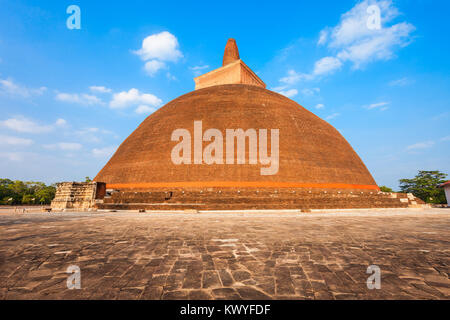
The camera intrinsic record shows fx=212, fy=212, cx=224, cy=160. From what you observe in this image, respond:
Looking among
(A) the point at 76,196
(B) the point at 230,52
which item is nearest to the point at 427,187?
(B) the point at 230,52

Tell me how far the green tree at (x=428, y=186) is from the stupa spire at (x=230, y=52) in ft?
120

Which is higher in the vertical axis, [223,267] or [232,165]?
[232,165]

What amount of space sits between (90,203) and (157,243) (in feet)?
43.7

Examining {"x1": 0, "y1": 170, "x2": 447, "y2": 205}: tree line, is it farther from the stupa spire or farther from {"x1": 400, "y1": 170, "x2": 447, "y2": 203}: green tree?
the stupa spire

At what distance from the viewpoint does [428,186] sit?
116ft

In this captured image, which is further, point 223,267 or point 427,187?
point 427,187

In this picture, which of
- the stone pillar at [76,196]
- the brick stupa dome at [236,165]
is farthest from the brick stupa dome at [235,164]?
the stone pillar at [76,196]

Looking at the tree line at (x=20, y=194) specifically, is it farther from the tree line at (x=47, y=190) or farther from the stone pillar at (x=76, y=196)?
the stone pillar at (x=76, y=196)

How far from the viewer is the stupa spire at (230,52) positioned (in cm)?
2918

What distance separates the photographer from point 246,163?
15328mm

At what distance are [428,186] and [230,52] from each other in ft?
128

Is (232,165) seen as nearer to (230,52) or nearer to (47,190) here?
(230,52)
